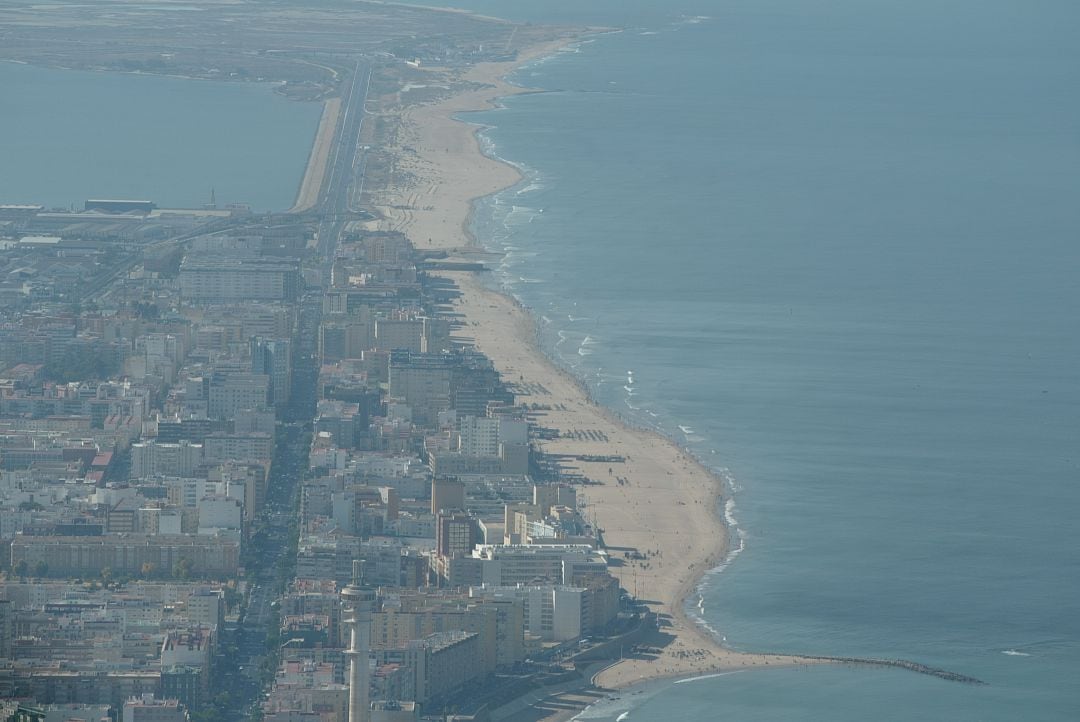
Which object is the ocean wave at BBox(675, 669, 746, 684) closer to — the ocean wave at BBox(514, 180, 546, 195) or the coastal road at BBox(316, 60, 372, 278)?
the coastal road at BBox(316, 60, 372, 278)

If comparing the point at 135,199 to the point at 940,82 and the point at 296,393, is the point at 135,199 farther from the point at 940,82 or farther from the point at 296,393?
the point at 940,82

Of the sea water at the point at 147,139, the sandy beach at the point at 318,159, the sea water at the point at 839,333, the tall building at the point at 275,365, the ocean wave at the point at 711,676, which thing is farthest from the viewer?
the sea water at the point at 147,139

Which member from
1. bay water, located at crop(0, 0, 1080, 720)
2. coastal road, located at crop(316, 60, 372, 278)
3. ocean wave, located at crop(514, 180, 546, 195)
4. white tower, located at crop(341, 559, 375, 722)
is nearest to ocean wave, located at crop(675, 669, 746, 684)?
bay water, located at crop(0, 0, 1080, 720)

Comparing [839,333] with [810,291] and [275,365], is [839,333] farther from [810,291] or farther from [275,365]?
[275,365]

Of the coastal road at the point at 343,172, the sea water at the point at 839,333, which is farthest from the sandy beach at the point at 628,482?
the coastal road at the point at 343,172

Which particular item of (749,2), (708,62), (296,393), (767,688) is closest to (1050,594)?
(767,688)

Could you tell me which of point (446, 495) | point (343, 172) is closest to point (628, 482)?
point (446, 495)

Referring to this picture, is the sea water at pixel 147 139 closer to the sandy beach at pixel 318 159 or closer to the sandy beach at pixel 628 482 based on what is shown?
the sandy beach at pixel 318 159
